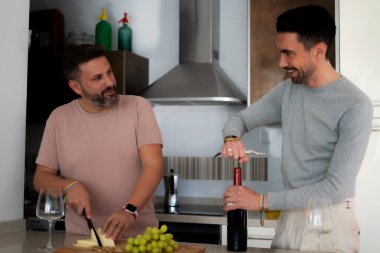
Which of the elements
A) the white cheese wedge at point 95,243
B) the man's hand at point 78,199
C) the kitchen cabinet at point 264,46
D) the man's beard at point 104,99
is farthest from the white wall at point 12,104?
the kitchen cabinet at point 264,46

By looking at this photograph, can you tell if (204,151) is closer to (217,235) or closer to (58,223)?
(217,235)

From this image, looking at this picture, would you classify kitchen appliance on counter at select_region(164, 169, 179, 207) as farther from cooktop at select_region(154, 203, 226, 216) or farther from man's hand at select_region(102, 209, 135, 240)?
man's hand at select_region(102, 209, 135, 240)

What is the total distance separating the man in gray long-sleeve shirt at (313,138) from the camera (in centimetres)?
163

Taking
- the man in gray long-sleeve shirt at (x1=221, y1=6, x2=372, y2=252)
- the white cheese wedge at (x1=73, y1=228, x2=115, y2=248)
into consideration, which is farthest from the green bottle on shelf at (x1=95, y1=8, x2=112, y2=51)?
the white cheese wedge at (x1=73, y1=228, x2=115, y2=248)

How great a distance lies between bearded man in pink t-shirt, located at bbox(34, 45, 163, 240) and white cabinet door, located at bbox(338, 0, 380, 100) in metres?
1.23

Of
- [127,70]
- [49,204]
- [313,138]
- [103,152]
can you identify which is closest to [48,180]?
[103,152]

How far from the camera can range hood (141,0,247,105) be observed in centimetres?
328

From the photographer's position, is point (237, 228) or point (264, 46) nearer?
point (237, 228)

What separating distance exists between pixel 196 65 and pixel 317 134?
5.72ft

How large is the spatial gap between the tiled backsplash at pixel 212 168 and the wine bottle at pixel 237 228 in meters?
1.80

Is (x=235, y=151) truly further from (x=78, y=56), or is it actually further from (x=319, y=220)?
(x=78, y=56)

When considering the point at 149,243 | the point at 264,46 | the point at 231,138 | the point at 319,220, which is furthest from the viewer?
the point at 264,46

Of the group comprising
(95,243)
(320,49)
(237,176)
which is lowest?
(95,243)

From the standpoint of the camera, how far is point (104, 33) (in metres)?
3.65
